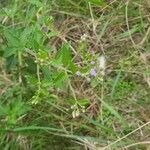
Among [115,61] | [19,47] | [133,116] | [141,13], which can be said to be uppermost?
[19,47]

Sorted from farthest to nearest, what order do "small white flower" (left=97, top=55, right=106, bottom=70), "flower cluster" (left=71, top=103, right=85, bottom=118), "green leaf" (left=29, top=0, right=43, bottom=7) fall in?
"small white flower" (left=97, top=55, right=106, bottom=70), "green leaf" (left=29, top=0, right=43, bottom=7), "flower cluster" (left=71, top=103, right=85, bottom=118)

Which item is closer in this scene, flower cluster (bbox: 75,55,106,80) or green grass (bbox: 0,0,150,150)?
green grass (bbox: 0,0,150,150)

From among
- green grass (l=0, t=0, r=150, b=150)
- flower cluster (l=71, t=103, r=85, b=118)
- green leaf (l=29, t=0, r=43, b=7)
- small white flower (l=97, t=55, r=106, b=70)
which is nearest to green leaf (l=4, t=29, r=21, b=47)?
green grass (l=0, t=0, r=150, b=150)

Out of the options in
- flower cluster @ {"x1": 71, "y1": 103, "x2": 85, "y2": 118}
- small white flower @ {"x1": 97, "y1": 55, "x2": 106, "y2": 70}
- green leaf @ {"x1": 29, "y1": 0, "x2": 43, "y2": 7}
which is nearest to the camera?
flower cluster @ {"x1": 71, "y1": 103, "x2": 85, "y2": 118}

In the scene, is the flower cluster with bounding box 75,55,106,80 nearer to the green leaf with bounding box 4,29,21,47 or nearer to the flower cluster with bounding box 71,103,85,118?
the flower cluster with bounding box 71,103,85,118

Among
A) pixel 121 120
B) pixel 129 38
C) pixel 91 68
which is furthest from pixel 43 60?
pixel 129 38

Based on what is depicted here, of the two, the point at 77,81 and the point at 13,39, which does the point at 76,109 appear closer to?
the point at 77,81

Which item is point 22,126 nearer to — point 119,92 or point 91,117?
point 91,117

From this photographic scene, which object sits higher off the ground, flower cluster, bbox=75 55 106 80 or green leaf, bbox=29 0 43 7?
green leaf, bbox=29 0 43 7

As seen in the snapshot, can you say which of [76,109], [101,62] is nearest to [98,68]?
[101,62]
